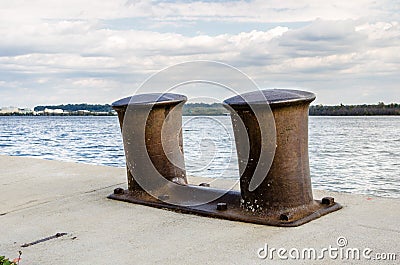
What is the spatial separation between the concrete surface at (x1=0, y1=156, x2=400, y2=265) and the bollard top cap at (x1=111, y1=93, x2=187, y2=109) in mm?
950

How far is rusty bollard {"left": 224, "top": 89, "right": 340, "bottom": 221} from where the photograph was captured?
13.1 feet

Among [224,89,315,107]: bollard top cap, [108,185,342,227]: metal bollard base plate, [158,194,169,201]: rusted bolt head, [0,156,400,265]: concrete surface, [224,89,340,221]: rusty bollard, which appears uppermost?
[224,89,315,107]: bollard top cap

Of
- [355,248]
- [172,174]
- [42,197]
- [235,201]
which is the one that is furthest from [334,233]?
[42,197]

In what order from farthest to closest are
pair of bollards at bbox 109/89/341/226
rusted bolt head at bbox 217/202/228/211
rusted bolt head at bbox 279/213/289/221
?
1. rusted bolt head at bbox 217/202/228/211
2. pair of bollards at bbox 109/89/341/226
3. rusted bolt head at bbox 279/213/289/221

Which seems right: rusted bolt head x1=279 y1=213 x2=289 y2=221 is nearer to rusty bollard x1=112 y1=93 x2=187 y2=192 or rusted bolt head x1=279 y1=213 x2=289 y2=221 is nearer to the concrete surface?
the concrete surface

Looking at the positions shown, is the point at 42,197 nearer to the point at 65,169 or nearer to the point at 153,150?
→ the point at 153,150

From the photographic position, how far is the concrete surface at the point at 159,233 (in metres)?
3.31

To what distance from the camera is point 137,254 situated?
3369 millimetres

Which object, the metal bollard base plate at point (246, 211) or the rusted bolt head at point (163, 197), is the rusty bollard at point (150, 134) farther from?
the metal bollard base plate at point (246, 211)

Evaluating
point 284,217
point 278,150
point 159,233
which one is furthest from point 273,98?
point 159,233

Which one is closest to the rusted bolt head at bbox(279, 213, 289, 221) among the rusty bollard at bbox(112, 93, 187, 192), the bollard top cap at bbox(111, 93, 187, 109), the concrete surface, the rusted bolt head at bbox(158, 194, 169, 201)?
the concrete surface

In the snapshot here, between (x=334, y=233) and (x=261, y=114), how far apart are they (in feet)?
3.39

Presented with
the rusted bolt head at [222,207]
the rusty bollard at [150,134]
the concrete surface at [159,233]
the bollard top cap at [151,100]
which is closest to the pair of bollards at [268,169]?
the rusted bolt head at [222,207]

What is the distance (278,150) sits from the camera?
4.04 meters
